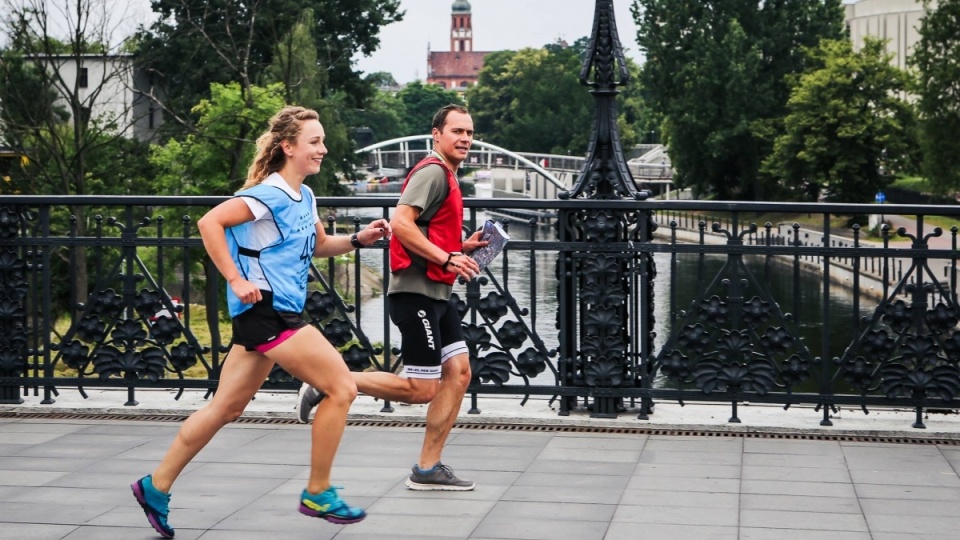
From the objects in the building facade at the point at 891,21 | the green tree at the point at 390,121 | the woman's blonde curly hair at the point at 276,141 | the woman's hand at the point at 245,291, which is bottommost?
the woman's hand at the point at 245,291

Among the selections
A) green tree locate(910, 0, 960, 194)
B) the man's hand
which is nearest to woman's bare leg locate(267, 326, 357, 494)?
the man's hand

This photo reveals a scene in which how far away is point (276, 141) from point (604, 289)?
3.01m

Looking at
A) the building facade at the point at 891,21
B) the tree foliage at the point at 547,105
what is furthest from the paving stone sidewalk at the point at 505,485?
the tree foliage at the point at 547,105

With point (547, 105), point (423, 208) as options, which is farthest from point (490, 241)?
point (547, 105)

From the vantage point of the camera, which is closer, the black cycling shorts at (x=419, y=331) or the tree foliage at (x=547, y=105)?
the black cycling shorts at (x=419, y=331)

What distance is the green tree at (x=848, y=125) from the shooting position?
222 ft

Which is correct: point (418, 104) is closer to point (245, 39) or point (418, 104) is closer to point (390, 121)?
point (390, 121)

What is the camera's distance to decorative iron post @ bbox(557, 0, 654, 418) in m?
8.00

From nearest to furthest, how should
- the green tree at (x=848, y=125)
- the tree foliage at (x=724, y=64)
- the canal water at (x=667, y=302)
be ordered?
the canal water at (x=667, y=302)
the green tree at (x=848, y=125)
the tree foliage at (x=724, y=64)

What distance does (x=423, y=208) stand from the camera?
5992mm

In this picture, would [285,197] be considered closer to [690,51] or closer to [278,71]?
[278,71]

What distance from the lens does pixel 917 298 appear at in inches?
308

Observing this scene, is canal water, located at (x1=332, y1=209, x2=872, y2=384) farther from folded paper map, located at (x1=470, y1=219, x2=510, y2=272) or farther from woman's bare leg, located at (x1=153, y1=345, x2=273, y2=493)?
woman's bare leg, located at (x1=153, y1=345, x2=273, y2=493)

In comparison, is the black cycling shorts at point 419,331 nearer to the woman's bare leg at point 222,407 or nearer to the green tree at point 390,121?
the woman's bare leg at point 222,407
